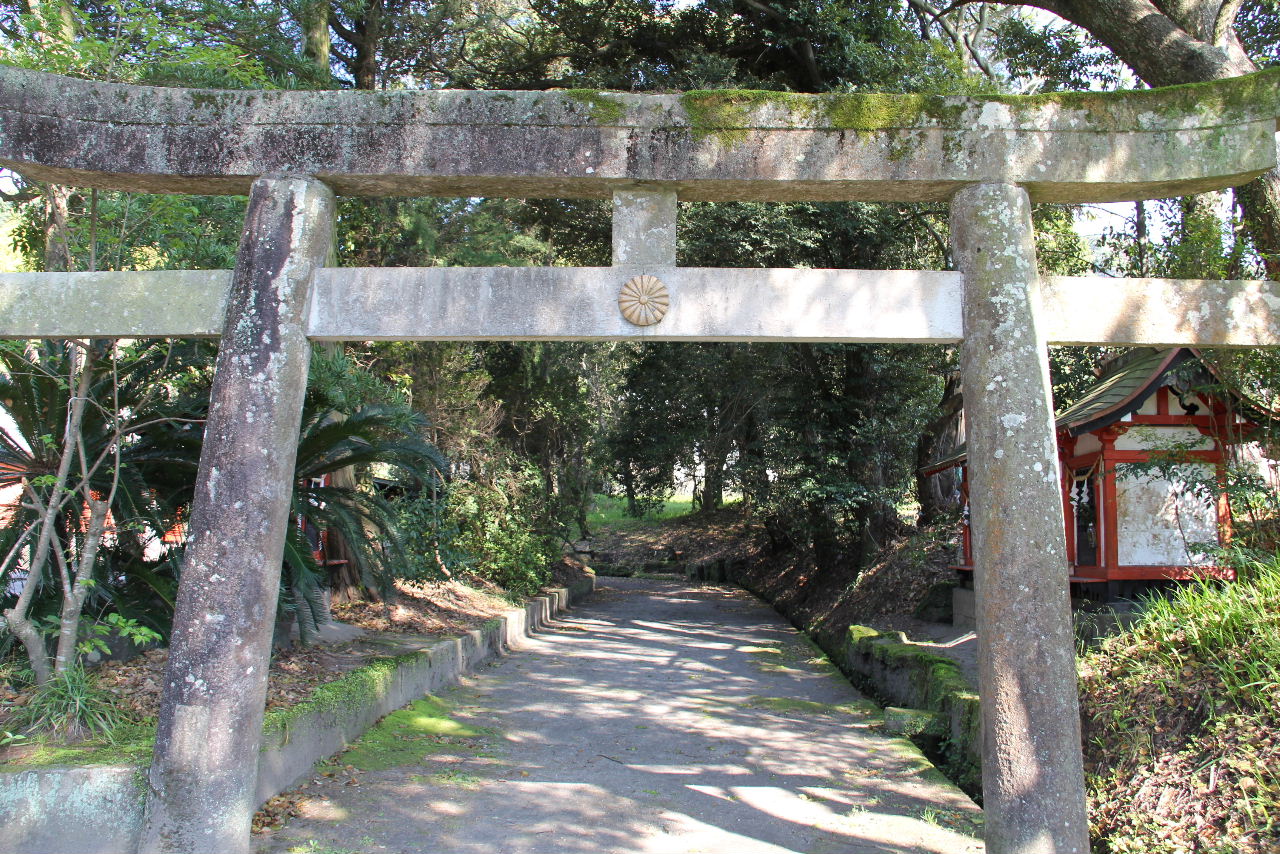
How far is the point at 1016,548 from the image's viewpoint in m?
4.50

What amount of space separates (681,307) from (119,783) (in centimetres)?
404

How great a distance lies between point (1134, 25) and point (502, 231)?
10.1 metres

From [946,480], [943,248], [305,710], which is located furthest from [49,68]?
[946,480]

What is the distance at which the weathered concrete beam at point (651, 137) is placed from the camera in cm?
487

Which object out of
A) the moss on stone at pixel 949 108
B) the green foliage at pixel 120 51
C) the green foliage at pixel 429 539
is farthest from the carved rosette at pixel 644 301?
the green foliage at pixel 429 539

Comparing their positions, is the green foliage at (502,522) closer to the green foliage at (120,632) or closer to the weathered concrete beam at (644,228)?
the green foliage at (120,632)

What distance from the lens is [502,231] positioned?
1542 centimetres

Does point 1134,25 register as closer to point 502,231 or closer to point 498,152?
point 498,152

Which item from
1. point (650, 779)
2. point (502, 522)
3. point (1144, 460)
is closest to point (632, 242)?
point (650, 779)

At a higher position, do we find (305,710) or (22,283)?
(22,283)

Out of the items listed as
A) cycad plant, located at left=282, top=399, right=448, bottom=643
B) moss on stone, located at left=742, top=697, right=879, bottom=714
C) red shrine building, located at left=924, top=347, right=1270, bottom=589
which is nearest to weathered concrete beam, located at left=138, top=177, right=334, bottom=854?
cycad plant, located at left=282, top=399, right=448, bottom=643

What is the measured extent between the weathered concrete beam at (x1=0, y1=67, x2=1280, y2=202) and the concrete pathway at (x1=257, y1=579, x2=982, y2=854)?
12.9ft

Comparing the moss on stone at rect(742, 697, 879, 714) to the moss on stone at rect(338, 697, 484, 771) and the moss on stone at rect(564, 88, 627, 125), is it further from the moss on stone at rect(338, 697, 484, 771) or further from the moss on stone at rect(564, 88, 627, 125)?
the moss on stone at rect(564, 88, 627, 125)

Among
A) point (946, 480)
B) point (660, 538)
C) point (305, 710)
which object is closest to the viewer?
point (305, 710)
